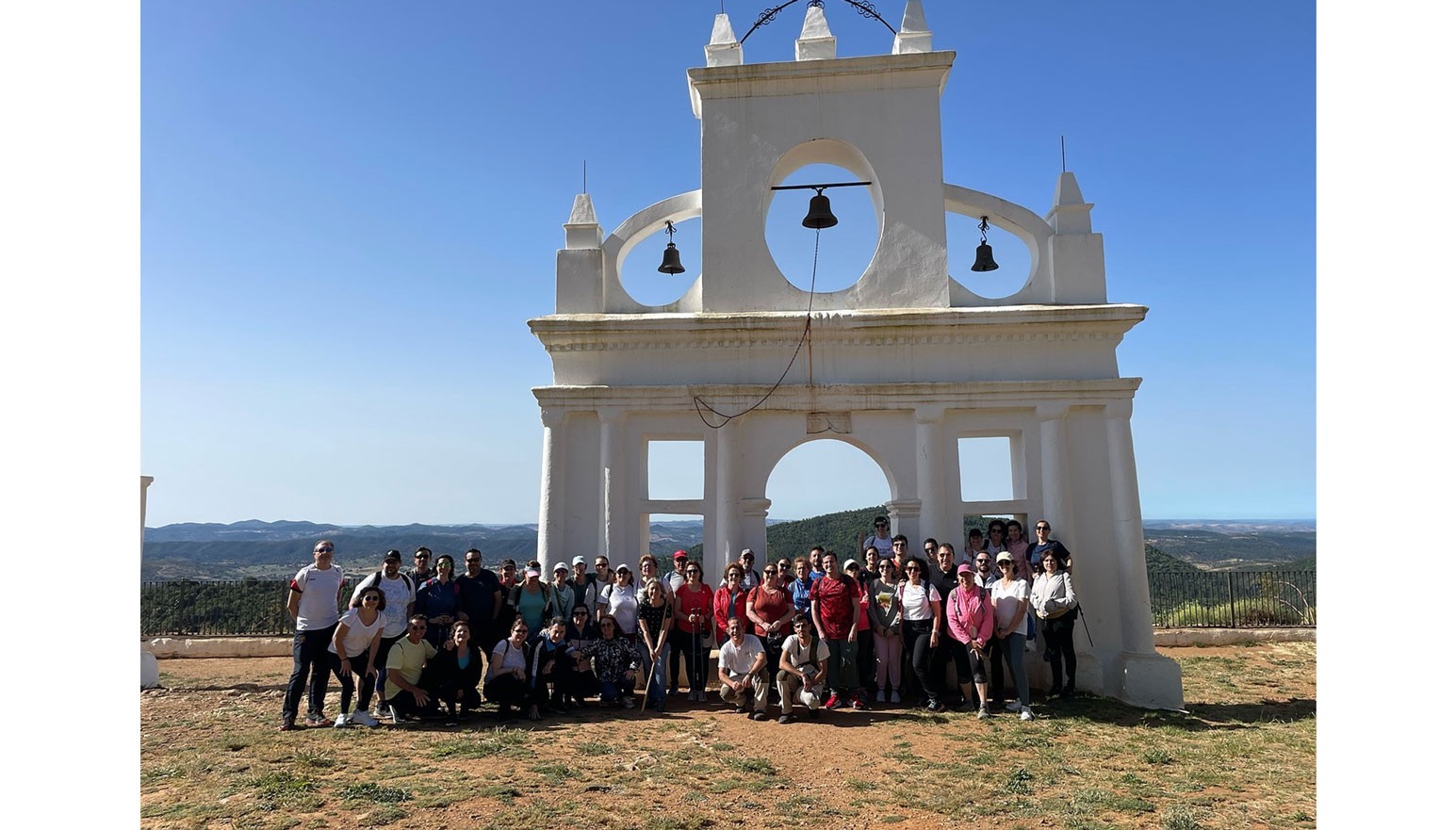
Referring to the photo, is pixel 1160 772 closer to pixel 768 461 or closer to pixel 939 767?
pixel 939 767

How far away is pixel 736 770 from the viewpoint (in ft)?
22.8

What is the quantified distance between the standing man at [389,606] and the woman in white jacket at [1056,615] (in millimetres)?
6659

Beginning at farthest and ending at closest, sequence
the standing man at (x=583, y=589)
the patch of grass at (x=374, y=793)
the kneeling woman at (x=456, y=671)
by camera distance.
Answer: the standing man at (x=583, y=589), the kneeling woman at (x=456, y=671), the patch of grass at (x=374, y=793)

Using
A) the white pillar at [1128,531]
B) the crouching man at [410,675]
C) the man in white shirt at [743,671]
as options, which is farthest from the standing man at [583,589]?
the white pillar at [1128,531]

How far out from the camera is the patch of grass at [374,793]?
605 cm

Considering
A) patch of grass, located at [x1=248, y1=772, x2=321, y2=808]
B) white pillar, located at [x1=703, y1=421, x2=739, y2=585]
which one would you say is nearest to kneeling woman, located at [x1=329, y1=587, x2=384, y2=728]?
patch of grass, located at [x1=248, y1=772, x2=321, y2=808]

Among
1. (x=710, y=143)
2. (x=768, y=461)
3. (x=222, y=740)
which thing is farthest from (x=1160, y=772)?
(x=710, y=143)

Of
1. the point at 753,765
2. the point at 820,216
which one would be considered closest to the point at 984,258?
the point at 820,216

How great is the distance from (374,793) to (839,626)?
4.78 m

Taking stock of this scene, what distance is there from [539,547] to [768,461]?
3135 mm

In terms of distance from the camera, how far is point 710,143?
11.8m

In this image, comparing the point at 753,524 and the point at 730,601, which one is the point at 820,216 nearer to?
the point at 753,524

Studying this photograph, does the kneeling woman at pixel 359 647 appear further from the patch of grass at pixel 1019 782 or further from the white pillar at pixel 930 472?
the white pillar at pixel 930 472

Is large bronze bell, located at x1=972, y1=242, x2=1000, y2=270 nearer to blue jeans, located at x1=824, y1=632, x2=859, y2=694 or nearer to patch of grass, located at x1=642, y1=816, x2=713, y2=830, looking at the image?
blue jeans, located at x1=824, y1=632, x2=859, y2=694
